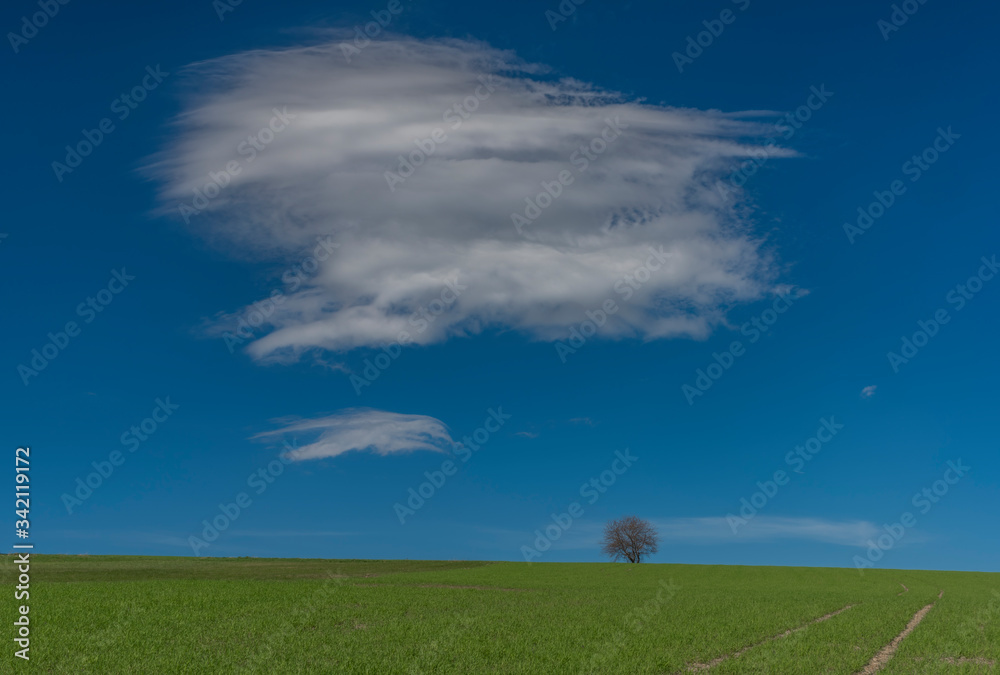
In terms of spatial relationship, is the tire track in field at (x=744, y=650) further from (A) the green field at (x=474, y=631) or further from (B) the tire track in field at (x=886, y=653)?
(B) the tire track in field at (x=886, y=653)

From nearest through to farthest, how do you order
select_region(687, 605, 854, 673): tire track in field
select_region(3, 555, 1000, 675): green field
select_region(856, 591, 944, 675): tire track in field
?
select_region(3, 555, 1000, 675): green field, select_region(687, 605, 854, 673): tire track in field, select_region(856, 591, 944, 675): tire track in field

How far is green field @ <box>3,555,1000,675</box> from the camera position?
24531mm

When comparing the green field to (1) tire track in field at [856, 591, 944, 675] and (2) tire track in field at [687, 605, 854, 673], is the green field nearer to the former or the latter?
(2) tire track in field at [687, 605, 854, 673]

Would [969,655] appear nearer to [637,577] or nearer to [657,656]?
[657,656]

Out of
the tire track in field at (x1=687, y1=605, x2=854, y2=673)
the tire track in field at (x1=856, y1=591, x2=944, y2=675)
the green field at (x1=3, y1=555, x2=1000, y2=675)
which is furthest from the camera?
the tire track in field at (x1=856, y1=591, x2=944, y2=675)

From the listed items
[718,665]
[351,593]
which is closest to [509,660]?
[718,665]

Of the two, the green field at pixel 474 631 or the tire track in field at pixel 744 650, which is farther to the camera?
the tire track in field at pixel 744 650

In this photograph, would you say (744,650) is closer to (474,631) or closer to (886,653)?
(886,653)

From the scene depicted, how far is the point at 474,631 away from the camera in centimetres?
3141

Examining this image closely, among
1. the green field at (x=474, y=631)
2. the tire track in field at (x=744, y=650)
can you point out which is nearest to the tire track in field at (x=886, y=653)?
the green field at (x=474, y=631)

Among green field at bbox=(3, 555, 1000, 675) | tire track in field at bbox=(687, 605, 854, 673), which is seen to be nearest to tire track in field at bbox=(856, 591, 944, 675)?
green field at bbox=(3, 555, 1000, 675)

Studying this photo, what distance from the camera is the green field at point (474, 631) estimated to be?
2453cm

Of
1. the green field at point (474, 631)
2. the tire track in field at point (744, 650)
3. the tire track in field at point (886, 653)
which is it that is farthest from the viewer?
the tire track in field at point (886, 653)

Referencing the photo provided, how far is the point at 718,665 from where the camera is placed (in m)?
24.9
